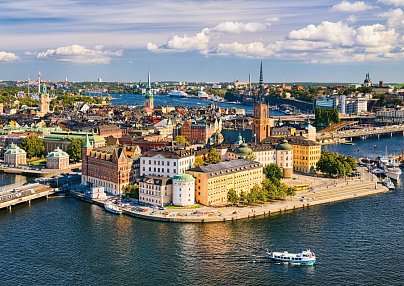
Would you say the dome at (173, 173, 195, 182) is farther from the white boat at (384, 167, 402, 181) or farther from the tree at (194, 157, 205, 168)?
the white boat at (384, 167, 402, 181)

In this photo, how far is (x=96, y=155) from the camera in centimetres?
5606

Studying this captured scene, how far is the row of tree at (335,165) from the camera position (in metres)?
60.2

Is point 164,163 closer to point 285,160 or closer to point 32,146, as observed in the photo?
point 285,160

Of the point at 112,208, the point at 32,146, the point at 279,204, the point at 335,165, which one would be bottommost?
the point at 112,208

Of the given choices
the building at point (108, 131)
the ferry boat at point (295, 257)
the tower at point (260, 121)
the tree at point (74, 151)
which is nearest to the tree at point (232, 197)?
the ferry boat at point (295, 257)

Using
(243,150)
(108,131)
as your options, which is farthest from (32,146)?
(243,150)

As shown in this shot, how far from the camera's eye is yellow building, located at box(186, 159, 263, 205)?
47906 millimetres

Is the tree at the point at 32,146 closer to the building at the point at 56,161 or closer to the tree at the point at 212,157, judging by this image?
the building at the point at 56,161

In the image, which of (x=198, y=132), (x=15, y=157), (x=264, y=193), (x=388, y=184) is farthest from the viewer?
(x=198, y=132)

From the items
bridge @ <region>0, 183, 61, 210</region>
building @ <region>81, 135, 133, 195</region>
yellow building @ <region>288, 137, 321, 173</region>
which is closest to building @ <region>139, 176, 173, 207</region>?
building @ <region>81, 135, 133, 195</region>

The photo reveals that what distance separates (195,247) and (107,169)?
18251mm

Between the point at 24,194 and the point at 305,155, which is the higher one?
the point at 305,155

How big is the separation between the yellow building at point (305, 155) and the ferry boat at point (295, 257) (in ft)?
96.3

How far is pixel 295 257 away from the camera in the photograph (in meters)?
35.3
